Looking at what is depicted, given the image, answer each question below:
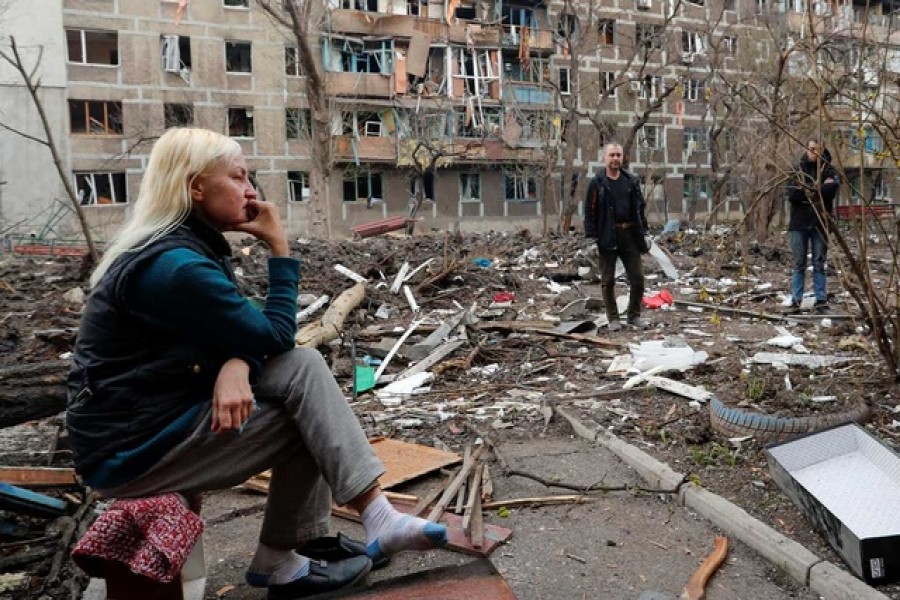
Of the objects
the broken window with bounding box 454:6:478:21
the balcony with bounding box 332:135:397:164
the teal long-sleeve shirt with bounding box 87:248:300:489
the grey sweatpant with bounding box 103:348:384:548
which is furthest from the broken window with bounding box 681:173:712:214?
the teal long-sleeve shirt with bounding box 87:248:300:489

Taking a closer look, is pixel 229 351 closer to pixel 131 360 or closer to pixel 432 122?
pixel 131 360

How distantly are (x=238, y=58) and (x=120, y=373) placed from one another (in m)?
35.6

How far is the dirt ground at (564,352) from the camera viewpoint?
4388 millimetres

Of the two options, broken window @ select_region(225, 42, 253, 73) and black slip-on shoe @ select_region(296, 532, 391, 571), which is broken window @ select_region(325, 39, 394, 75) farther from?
black slip-on shoe @ select_region(296, 532, 391, 571)

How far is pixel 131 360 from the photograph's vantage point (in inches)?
83.0

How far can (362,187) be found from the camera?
3612cm

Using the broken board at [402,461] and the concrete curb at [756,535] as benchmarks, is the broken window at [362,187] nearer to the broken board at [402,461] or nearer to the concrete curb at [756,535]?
the broken board at [402,461]

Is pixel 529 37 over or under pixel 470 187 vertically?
over

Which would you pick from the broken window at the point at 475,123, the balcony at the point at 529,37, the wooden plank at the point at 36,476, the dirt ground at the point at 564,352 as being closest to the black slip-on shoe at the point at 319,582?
the dirt ground at the point at 564,352

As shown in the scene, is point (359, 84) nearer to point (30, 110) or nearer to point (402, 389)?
point (30, 110)

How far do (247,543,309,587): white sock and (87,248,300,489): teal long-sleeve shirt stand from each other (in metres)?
0.70

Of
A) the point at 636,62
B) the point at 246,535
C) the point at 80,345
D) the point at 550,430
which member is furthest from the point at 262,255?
the point at 636,62

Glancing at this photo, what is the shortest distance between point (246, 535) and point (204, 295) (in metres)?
1.83

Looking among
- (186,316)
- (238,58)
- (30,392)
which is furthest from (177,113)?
(186,316)
